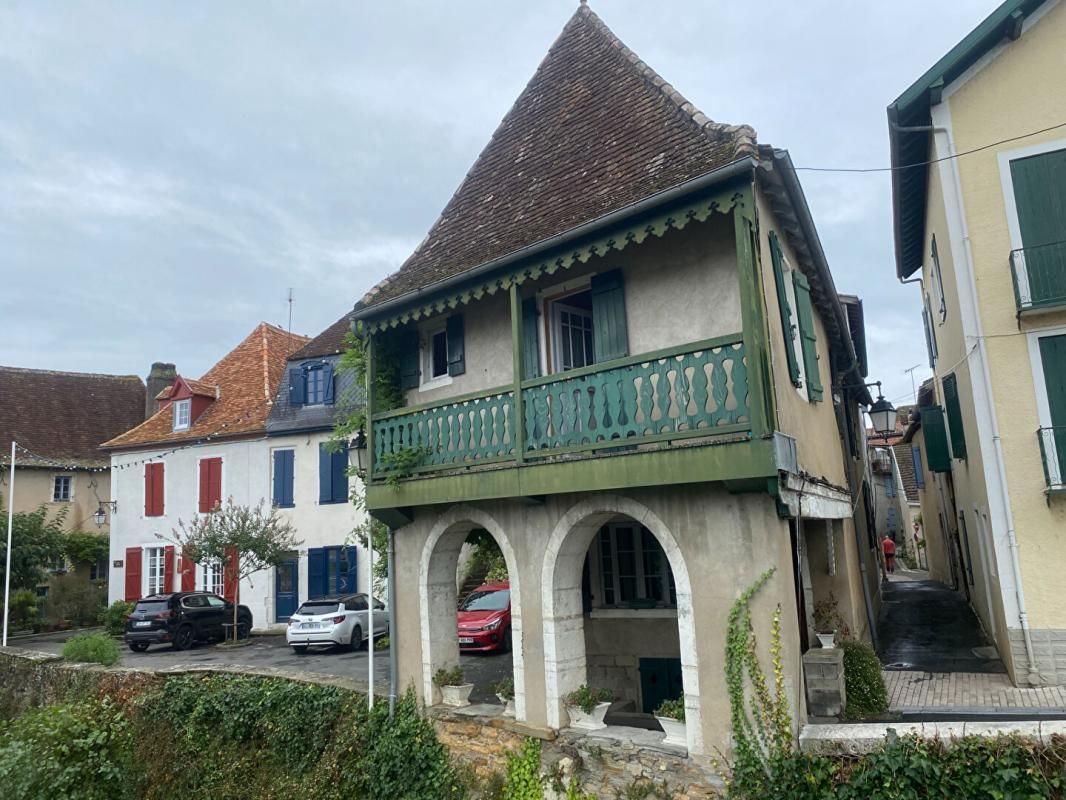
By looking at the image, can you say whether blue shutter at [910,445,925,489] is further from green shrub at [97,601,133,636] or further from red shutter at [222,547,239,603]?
green shrub at [97,601,133,636]

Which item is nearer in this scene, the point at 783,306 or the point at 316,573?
the point at 783,306

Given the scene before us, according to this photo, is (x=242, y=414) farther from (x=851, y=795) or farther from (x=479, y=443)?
(x=851, y=795)

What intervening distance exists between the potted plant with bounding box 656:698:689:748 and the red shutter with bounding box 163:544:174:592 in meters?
20.0

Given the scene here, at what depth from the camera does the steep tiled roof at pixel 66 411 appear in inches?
1129

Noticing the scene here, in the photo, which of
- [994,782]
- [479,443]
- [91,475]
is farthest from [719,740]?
[91,475]

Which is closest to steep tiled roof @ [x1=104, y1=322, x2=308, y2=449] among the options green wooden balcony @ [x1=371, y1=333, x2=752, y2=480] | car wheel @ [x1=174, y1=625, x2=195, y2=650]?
car wheel @ [x1=174, y1=625, x2=195, y2=650]

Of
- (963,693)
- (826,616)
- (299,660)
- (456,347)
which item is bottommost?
(299,660)

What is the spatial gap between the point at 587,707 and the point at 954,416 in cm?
838

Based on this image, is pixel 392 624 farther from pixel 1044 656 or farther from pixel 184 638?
pixel 184 638

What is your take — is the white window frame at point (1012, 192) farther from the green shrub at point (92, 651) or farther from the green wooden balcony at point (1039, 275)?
the green shrub at point (92, 651)

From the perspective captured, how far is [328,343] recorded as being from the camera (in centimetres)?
2238

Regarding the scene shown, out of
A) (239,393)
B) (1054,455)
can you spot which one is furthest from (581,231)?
(239,393)

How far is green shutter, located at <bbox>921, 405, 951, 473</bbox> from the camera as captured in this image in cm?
1494

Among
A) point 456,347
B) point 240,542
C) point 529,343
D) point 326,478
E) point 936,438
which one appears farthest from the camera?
point 326,478
